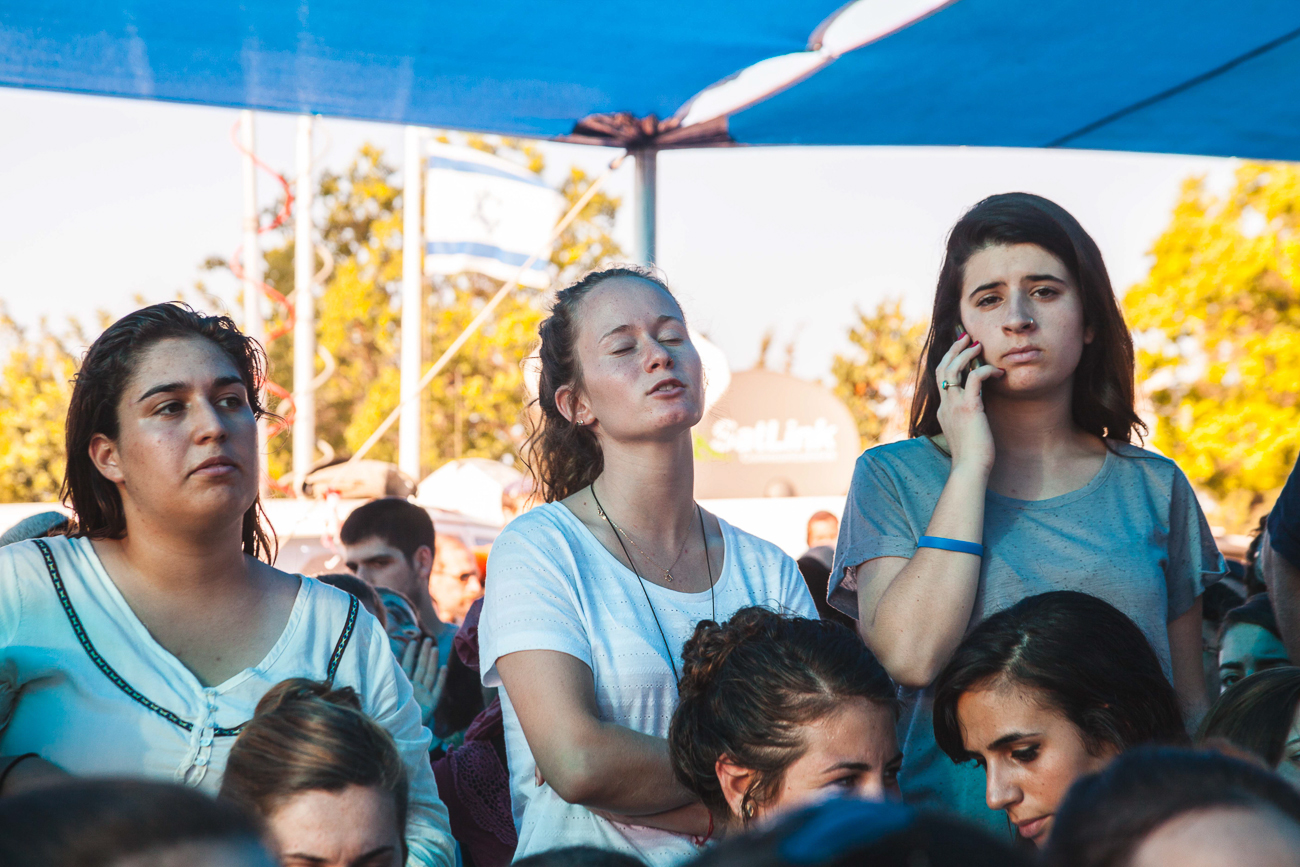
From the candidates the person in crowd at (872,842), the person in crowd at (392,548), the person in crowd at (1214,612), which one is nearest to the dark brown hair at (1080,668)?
the person in crowd at (872,842)

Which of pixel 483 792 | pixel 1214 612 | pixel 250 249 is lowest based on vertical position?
pixel 483 792

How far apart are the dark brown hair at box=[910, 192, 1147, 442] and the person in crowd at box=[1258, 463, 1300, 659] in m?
0.39

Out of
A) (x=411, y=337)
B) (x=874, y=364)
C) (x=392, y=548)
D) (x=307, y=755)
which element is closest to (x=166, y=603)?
(x=307, y=755)

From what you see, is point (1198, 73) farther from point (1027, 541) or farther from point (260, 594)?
point (260, 594)

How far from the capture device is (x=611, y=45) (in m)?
3.28

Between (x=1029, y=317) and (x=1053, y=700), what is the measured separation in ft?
2.51

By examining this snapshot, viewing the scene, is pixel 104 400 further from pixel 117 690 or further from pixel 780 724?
pixel 780 724

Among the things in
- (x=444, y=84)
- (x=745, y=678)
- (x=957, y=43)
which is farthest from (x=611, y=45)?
(x=745, y=678)

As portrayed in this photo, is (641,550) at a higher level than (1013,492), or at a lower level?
lower

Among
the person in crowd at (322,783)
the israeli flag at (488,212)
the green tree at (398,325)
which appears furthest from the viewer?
the green tree at (398,325)

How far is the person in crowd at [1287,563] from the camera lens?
2.56m

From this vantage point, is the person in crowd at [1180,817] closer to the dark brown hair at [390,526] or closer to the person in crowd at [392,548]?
the person in crowd at [392,548]

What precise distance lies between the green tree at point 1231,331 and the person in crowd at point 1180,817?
54.7ft

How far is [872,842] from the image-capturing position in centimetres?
70
